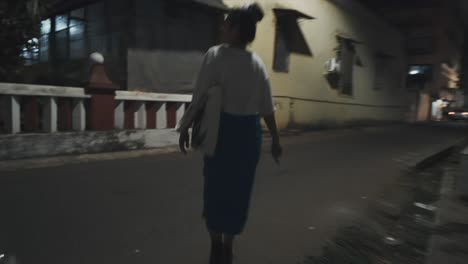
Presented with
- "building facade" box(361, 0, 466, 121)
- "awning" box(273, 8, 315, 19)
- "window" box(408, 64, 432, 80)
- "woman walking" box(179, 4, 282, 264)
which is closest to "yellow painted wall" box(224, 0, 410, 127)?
"awning" box(273, 8, 315, 19)

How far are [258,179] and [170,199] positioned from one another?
1688 millimetres

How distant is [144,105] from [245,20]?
5.20 metres

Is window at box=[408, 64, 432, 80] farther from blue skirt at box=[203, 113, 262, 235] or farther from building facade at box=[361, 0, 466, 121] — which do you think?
blue skirt at box=[203, 113, 262, 235]

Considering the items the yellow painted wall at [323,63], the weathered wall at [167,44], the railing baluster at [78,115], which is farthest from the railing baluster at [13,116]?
the yellow painted wall at [323,63]

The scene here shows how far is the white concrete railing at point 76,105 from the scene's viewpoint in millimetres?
5227

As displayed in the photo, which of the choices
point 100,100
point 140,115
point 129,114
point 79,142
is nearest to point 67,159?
point 79,142

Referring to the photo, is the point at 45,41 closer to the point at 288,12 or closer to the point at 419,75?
the point at 288,12

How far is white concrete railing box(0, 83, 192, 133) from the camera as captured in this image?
5.23 meters

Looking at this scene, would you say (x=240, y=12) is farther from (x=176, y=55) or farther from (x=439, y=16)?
(x=439, y=16)

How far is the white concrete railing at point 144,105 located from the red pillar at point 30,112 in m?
1.43

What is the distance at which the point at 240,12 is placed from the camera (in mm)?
2189

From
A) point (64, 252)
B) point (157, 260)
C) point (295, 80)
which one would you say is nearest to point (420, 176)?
point (157, 260)

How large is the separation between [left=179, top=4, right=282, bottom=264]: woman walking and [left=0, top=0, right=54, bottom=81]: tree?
4.80 meters

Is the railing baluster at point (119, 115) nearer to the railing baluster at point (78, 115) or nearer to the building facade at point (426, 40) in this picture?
the railing baluster at point (78, 115)
